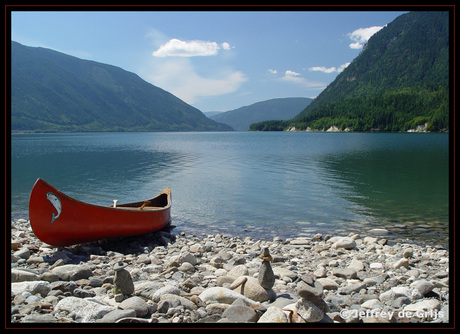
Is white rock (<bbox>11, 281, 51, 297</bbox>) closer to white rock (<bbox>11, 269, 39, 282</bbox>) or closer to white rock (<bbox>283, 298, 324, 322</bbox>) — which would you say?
white rock (<bbox>11, 269, 39, 282</bbox>)

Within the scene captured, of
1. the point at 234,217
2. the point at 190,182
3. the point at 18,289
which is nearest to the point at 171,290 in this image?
the point at 18,289

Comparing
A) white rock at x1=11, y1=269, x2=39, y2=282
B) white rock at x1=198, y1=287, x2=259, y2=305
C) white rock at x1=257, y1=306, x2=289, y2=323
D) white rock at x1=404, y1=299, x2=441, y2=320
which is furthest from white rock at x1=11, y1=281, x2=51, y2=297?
white rock at x1=404, y1=299, x2=441, y2=320

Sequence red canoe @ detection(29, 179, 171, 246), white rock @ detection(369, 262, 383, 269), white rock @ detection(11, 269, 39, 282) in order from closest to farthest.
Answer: white rock @ detection(11, 269, 39, 282)
white rock @ detection(369, 262, 383, 269)
red canoe @ detection(29, 179, 171, 246)

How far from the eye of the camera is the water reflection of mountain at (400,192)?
17312 mm

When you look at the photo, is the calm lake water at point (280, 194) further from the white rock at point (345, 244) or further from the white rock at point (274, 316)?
the white rock at point (274, 316)

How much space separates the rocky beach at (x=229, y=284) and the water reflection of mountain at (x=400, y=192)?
5097 millimetres

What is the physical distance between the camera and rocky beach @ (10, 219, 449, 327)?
19.3ft

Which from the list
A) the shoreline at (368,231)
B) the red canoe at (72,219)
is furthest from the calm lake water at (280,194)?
the red canoe at (72,219)

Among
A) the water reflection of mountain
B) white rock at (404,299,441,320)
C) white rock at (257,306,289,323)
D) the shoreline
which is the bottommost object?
the shoreline

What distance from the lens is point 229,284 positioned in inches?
312

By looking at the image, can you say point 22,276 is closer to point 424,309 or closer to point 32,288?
point 32,288

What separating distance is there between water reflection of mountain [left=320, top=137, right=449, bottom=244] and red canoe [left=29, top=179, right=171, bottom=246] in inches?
473
